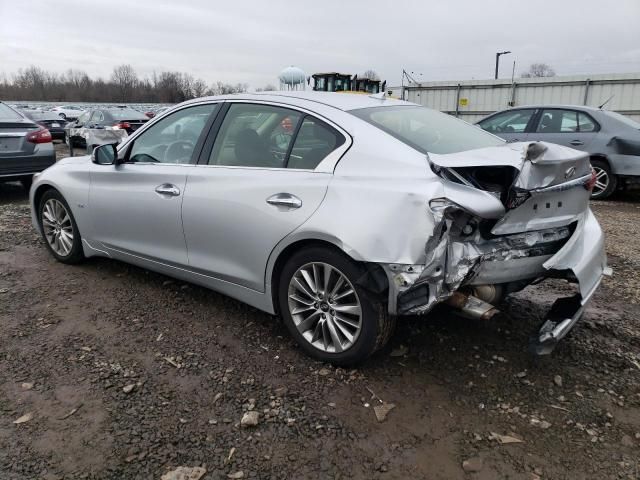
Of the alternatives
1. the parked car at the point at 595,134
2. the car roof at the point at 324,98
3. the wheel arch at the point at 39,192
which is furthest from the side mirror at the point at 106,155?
the parked car at the point at 595,134

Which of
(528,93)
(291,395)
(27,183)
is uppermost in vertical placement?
(528,93)

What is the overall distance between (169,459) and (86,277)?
8.94 feet

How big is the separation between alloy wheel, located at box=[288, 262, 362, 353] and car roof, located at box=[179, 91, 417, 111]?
3.56 ft

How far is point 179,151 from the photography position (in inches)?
151

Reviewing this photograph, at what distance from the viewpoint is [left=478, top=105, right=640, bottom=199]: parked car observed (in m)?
7.86

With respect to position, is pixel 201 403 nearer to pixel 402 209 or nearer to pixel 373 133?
pixel 402 209

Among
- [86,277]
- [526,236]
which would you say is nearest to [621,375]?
[526,236]

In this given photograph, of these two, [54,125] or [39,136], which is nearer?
[39,136]

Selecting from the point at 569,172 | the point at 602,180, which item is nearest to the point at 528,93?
the point at 602,180

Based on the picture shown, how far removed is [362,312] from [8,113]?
804 cm

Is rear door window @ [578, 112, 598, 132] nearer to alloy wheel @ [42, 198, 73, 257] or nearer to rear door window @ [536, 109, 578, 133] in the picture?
rear door window @ [536, 109, 578, 133]

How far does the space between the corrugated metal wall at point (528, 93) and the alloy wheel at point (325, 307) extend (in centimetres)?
1228

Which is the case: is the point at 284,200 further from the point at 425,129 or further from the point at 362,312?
the point at 425,129

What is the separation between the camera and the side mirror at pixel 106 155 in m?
4.18
